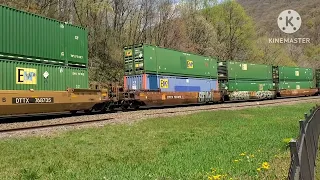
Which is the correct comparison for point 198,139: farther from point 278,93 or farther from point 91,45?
point 278,93

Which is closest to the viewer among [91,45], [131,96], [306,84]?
[131,96]

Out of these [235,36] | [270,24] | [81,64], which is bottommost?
[81,64]

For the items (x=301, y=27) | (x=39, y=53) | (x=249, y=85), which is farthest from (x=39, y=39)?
(x=301, y=27)

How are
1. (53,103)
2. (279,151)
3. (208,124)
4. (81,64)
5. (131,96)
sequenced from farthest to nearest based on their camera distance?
(131,96), (81,64), (53,103), (208,124), (279,151)

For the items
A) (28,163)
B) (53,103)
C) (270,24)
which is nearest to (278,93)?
(53,103)

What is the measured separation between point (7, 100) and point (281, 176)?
12.7 m

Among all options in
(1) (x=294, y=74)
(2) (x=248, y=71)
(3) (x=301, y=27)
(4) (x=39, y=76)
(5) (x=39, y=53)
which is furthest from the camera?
(3) (x=301, y=27)

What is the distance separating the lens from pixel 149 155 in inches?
315

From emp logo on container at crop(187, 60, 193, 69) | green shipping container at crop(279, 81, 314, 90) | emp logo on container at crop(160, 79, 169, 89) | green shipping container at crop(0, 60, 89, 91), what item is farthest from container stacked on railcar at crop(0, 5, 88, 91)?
green shipping container at crop(279, 81, 314, 90)

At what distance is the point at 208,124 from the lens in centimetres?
1405

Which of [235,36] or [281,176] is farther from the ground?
[235,36]

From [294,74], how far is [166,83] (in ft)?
96.3

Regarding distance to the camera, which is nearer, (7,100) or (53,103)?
(7,100)

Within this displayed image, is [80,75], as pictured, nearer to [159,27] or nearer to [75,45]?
[75,45]
